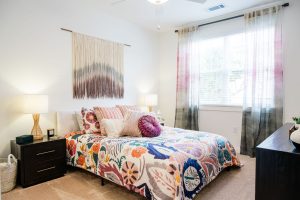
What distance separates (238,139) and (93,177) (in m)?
2.81

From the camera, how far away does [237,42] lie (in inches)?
154

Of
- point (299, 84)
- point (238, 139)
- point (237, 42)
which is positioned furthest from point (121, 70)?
point (299, 84)

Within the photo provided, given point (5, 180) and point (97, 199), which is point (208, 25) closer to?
point (97, 199)

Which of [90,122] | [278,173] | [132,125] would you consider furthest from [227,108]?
[278,173]

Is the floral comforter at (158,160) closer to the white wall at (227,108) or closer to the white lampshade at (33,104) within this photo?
the white lampshade at (33,104)

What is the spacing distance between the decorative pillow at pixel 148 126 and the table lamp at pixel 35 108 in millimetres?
1342

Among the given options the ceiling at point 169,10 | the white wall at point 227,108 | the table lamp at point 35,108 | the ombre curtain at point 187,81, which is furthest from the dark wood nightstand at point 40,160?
the white wall at point 227,108

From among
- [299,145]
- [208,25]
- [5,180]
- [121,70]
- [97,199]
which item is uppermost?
[208,25]

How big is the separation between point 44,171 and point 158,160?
64.6 inches

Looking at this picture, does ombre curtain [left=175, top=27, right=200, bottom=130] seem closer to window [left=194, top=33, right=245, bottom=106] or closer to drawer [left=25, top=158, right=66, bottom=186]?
window [left=194, top=33, right=245, bottom=106]

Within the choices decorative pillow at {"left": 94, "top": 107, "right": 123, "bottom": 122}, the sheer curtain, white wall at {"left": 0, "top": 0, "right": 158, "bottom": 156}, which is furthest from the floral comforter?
the sheer curtain

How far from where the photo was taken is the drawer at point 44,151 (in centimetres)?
245

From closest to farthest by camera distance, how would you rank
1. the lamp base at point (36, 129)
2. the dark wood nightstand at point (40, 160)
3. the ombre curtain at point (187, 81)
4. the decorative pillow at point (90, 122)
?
1. the dark wood nightstand at point (40, 160)
2. the lamp base at point (36, 129)
3. the decorative pillow at point (90, 122)
4. the ombre curtain at point (187, 81)

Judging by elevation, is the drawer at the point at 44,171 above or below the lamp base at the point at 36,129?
below
